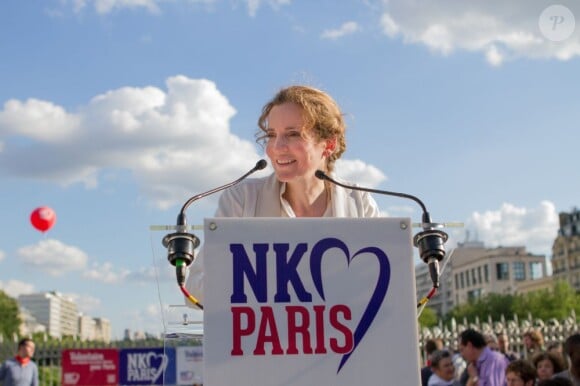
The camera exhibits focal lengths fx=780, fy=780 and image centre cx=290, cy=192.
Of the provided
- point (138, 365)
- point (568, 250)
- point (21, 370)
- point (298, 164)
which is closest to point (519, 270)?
point (568, 250)

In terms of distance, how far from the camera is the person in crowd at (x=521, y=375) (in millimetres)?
6672

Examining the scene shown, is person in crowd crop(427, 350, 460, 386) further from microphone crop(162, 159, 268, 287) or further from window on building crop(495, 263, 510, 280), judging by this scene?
window on building crop(495, 263, 510, 280)

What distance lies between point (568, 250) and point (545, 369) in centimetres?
9724

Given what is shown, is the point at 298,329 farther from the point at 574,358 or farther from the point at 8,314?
the point at 8,314

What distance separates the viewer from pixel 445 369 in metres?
8.38

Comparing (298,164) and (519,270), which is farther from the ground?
(519,270)

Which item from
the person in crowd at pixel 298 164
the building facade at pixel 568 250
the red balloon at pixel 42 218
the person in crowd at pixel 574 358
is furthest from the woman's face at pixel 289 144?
the building facade at pixel 568 250

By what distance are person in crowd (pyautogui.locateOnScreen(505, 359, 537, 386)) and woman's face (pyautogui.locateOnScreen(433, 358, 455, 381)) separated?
163 centimetres

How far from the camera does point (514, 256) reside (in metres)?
117

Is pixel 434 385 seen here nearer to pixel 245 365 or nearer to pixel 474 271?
pixel 245 365

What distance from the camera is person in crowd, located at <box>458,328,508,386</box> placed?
328 inches

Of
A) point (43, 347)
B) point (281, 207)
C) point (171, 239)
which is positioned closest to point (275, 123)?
point (281, 207)

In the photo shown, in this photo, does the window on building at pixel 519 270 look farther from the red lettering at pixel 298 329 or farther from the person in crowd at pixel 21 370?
the red lettering at pixel 298 329

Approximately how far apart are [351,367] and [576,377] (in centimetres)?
401
